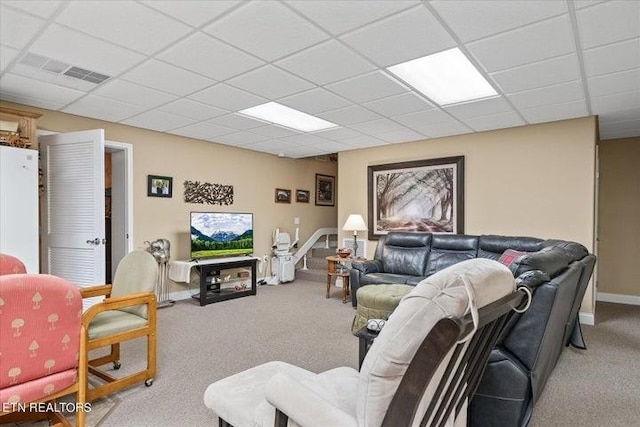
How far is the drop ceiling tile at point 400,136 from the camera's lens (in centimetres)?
492

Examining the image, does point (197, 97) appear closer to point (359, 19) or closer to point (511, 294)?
point (359, 19)

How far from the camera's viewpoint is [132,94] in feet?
11.4

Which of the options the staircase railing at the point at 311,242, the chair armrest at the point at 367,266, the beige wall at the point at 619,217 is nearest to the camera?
the chair armrest at the point at 367,266

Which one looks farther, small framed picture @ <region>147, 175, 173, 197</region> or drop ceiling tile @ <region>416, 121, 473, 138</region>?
small framed picture @ <region>147, 175, 173, 197</region>

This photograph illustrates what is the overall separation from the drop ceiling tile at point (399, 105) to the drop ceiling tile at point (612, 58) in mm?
1355

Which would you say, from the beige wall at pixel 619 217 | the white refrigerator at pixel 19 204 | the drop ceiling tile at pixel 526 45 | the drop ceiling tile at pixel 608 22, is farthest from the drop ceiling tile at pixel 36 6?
the beige wall at pixel 619 217

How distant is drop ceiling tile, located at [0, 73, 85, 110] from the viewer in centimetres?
319

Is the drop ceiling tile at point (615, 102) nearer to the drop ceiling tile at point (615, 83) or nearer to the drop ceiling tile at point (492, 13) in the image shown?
the drop ceiling tile at point (615, 83)

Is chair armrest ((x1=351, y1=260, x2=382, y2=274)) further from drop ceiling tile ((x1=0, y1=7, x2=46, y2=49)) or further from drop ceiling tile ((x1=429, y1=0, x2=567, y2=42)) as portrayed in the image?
drop ceiling tile ((x1=0, y1=7, x2=46, y2=49))

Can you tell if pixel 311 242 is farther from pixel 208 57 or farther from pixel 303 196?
pixel 208 57

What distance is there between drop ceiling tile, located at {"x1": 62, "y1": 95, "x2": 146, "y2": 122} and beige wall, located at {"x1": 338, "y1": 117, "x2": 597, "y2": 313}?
3.98 metres

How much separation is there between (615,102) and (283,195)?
5097 mm

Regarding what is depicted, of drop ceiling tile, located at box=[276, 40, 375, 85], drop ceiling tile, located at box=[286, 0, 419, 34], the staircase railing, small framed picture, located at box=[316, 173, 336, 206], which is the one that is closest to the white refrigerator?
drop ceiling tile, located at box=[276, 40, 375, 85]

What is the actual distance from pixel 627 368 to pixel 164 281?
5241 mm
